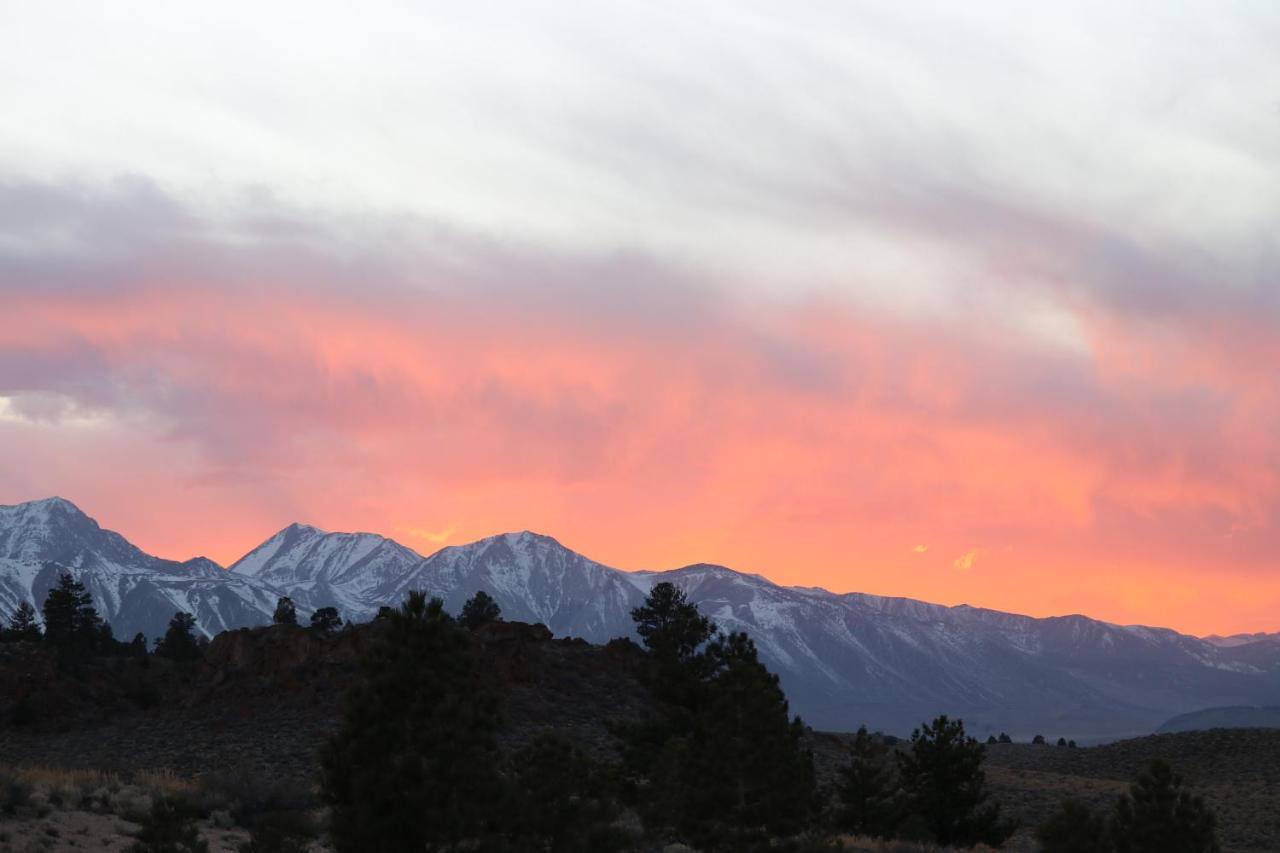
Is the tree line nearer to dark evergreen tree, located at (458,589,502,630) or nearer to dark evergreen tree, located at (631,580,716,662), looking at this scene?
dark evergreen tree, located at (631,580,716,662)

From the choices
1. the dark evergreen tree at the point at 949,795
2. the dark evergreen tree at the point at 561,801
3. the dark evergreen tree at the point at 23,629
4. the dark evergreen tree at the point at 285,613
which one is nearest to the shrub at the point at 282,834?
the dark evergreen tree at the point at 561,801

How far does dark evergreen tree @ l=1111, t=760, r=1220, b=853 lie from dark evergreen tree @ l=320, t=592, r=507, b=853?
18823mm

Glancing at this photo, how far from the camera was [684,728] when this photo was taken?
2013 inches

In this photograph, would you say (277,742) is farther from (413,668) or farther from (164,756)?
(413,668)

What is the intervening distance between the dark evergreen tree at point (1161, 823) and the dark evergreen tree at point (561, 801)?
14411 mm

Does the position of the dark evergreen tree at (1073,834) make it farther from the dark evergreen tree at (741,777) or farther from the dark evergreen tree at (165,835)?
the dark evergreen tree at (165,835)

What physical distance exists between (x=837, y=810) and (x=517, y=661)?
32.7 metres

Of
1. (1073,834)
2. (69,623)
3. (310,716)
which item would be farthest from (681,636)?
(69,623)

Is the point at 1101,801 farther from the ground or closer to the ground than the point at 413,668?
closer to the ground

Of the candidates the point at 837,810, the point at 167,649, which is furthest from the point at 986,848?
the point at 167,649

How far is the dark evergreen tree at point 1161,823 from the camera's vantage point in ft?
119

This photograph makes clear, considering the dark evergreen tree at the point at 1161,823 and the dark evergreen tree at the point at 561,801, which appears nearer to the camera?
the dark evergreen tree at the point at 561,801

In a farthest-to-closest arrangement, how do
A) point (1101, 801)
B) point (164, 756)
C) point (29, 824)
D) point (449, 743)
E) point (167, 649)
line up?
point (167, 649)
point (1101, 801)
point (164, 756)
point (29, 824)
point (449, 743)

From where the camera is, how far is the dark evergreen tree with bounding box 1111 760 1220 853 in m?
36.4
